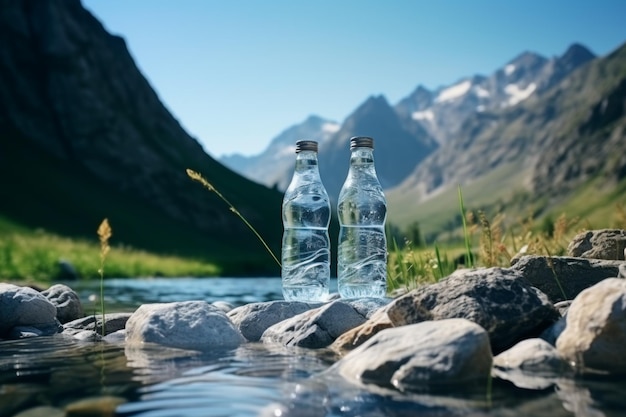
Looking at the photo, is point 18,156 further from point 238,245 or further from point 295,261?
point 295,261

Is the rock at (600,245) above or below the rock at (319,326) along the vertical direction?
above

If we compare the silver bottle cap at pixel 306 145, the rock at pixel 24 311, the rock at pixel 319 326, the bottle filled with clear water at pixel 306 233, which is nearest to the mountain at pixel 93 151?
the rock at pixel 24 311

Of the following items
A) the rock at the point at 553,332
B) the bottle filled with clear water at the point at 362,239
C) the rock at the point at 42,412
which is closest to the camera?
the rock at the point at 42,412

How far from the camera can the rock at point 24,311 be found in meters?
9.75

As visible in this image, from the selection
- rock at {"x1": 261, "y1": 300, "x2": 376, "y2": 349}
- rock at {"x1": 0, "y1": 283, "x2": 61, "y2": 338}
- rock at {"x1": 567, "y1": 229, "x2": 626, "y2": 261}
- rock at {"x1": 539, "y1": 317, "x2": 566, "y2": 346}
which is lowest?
rock at {"x1": 539, "y1": 317, "x2": 566, "y2": 346}

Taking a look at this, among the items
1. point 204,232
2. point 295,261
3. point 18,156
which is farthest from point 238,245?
point 295,261

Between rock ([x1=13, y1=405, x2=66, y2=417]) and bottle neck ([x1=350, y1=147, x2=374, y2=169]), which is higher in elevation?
bottle neck ([x1=350, y1=147, x2=374, y2=169])

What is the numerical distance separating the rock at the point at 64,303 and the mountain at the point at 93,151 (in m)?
90.6

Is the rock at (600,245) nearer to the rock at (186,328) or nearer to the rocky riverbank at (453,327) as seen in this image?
the rocky riverbank at (453,327)

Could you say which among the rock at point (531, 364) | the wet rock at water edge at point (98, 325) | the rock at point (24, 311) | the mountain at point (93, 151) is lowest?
the rock at point (531, 364)

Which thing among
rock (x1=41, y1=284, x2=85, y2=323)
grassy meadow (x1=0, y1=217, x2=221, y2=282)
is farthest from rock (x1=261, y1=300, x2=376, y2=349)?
grassy meadow (x1=0, y1=217, x2=221, y2=282)

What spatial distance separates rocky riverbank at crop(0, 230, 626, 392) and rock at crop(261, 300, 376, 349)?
0.01 meters

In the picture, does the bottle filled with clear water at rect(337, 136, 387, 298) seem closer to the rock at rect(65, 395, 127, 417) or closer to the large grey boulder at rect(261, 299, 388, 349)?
the large grey boulder at rect(261, 299, 388, 349)

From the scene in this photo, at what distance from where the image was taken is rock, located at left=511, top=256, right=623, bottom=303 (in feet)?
26.2
